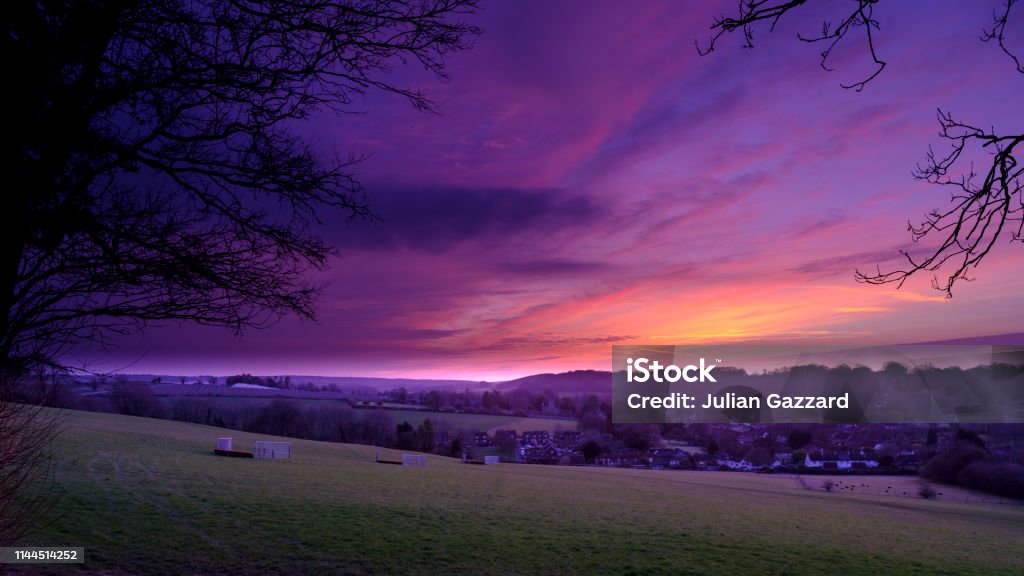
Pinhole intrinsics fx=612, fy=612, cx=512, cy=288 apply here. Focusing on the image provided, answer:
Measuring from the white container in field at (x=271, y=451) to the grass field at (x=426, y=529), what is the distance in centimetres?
352

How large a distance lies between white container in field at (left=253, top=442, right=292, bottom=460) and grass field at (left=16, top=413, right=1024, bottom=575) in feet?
11.6

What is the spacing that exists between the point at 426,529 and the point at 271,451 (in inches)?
826

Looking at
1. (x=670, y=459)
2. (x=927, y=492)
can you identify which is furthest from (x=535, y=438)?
(x=927, y=492)

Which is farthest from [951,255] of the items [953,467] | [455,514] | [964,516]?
[953,467]

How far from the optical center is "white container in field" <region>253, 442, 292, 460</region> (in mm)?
31284

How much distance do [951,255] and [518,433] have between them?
259ft

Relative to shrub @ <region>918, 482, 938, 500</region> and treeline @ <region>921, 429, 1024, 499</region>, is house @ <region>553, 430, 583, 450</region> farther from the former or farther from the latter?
treeline @ <region>921, 429, 1024, 499</region>

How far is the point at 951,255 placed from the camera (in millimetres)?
5582

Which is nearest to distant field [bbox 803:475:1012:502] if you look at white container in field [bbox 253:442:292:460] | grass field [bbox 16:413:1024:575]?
grass field [bbox 16:413:1024:575]

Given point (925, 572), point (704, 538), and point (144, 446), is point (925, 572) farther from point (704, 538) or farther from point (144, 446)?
point (144, 446)

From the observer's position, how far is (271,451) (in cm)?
3175

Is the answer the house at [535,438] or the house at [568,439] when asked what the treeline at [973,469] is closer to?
the house at [568,439]

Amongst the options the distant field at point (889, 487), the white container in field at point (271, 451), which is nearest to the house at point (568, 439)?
the distant field at point (889, 487)

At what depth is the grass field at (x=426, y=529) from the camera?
33.8ft
